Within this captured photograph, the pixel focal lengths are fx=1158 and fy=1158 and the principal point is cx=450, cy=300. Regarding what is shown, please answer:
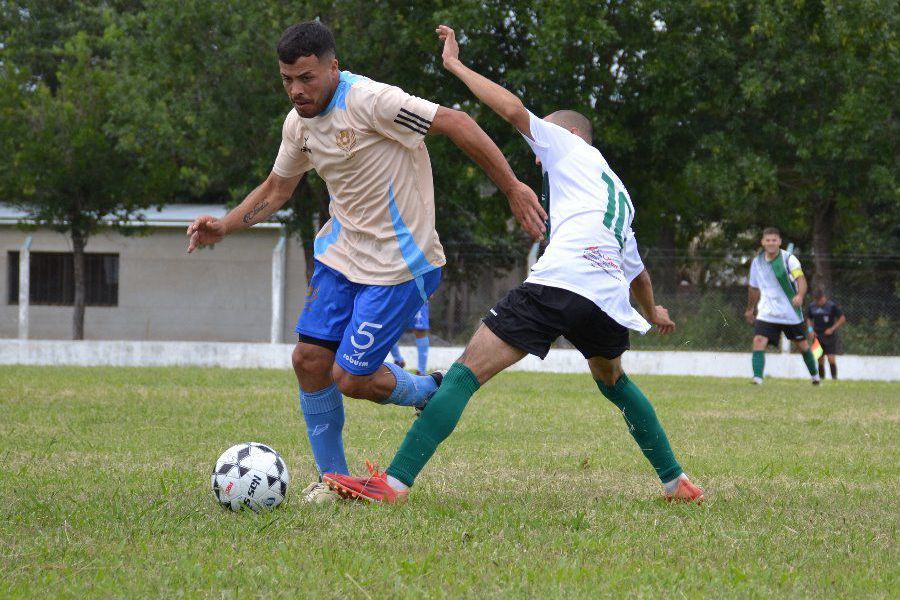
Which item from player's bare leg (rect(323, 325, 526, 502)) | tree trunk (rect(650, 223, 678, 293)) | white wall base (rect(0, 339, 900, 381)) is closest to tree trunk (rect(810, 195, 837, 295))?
white wall base (rect(0, 339, 900, 381))

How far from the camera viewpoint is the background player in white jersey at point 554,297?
4.84 m

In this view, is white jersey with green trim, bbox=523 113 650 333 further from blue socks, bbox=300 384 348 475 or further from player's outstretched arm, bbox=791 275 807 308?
player's outstretched arm, bbox=791 275 807 308

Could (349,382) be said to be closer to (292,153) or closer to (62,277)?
(292,153)

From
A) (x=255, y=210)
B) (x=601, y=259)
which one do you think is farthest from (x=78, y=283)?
(x=601, y=259)

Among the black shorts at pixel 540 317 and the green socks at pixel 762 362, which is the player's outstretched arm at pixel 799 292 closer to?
the green socks at pixel 762 362

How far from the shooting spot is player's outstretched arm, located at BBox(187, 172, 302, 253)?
5.63 metres

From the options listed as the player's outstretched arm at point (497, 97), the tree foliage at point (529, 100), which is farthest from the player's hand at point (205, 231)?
the tree foliage at point (529, 100)

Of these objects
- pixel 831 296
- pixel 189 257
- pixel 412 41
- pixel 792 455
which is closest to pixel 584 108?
pixel 412 41

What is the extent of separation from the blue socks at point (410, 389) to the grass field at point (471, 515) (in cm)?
44

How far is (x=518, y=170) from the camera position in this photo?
25.1 meters

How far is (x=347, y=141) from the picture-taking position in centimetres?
516

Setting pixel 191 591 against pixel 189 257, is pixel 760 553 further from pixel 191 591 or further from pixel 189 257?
pixel 189 257

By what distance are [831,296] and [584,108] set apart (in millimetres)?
6769

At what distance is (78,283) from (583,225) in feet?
75.9
